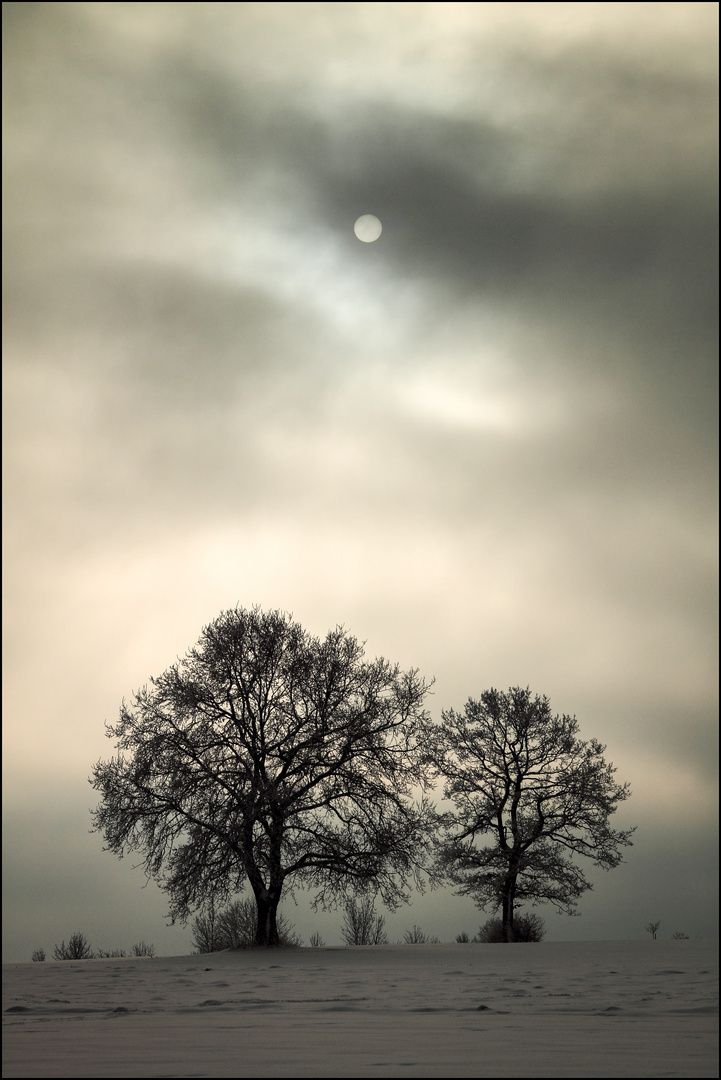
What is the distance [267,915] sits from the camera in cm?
2403

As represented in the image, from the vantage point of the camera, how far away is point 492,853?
108 feet

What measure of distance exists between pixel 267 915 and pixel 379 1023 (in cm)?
1885

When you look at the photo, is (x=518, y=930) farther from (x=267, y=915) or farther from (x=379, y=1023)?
(x=379, y=1023)

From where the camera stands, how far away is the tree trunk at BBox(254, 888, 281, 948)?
23.9 m

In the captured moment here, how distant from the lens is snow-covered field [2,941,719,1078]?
4.71 meters

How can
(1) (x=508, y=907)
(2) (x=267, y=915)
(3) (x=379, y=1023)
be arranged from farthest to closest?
(1) (x=508, y=907) → (2) (x=267, y=915) → (3) (x=379, y=1023)

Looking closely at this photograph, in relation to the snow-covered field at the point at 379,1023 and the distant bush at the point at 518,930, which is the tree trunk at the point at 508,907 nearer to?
the distant bush at the point at 518,930

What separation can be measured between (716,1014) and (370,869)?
60.5 ft

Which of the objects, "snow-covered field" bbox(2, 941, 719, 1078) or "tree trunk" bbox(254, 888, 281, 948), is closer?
"snow-covered field" bbox(2, 941, 719, 1078)

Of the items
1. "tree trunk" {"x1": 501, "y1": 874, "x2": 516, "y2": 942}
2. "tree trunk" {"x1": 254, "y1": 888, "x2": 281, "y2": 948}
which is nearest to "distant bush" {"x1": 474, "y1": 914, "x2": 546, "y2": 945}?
"tree trunk" {"x1": 501, "y1": 874, "x2": 516, "y2": 942}

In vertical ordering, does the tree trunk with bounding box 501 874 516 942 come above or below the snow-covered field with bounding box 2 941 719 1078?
below

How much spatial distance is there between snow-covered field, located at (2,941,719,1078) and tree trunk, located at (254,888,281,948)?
1143 centimetres

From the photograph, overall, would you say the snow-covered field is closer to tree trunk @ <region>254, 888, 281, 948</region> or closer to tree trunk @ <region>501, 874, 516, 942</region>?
tree trunk @ <region>254, 888, 281, 948</region>

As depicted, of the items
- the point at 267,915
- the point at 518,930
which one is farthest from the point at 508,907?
the point at 267,915
